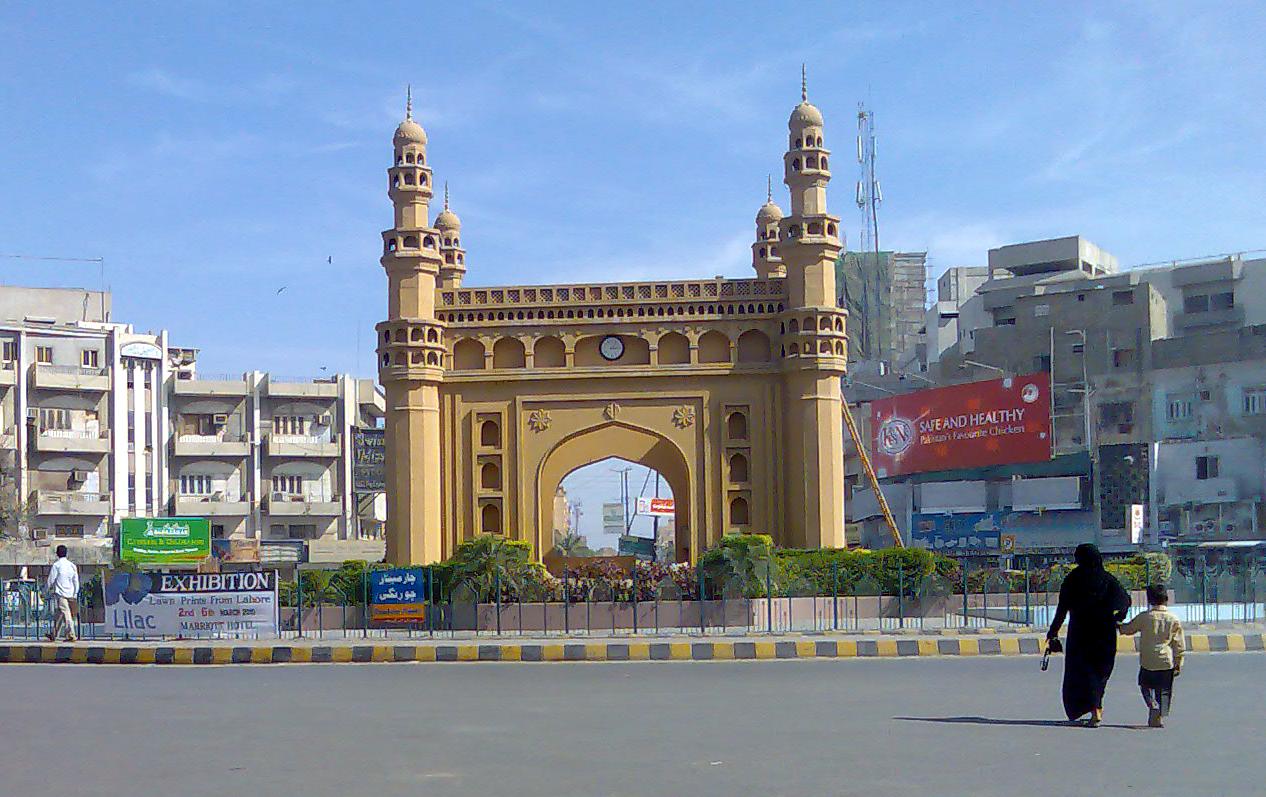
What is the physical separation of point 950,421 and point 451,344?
76.4ft

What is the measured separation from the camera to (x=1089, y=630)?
11742mm

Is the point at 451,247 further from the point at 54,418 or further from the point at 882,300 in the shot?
the point at 882,300

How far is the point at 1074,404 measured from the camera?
202 feet

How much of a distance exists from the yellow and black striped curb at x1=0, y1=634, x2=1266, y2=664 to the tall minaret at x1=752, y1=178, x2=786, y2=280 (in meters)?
25.0

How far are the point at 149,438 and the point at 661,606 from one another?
43.2 m

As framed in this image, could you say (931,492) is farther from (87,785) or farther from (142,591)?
(87,785)

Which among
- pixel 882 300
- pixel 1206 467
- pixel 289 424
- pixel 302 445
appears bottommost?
pixel 1206 467

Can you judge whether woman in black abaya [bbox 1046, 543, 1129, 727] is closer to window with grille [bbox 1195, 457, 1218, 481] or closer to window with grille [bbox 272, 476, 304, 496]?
window with grille [bbox 1195, 457, 1218, 481]

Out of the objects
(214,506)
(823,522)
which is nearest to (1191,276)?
(823,522)

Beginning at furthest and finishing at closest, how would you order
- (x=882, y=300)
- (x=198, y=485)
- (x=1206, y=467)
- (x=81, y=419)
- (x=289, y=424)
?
(x=882, y=300) < (x=289, y=424) < (x=198, y=485) < (x=81, y=419) < (x=1206, y=467)

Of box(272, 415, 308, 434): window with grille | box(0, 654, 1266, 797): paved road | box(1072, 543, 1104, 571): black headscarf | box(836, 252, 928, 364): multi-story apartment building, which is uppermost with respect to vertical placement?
box(836, 252, 928, 364): multi-story apartment building

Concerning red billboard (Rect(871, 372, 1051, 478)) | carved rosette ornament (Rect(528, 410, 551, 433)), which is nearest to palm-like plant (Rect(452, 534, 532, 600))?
carved rosette ornament (Rect(528, 410, 551, 433))

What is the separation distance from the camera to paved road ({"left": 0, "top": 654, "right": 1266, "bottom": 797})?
30.1ft

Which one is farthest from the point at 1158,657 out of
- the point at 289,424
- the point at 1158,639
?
the point at 289,424
